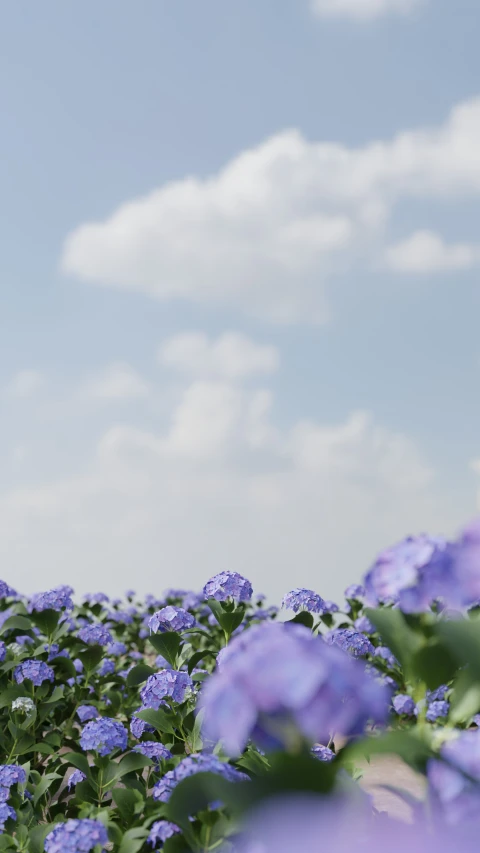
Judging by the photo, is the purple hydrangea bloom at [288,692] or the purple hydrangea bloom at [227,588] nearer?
the purple hydrangea bloom at [288,692]

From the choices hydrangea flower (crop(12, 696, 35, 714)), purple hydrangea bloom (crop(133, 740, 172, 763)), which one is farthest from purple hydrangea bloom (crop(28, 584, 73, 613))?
purple hydrangea bloom (crop(133, 740, 172, 763))

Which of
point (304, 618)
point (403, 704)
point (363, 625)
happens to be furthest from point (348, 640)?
point (363, 625)

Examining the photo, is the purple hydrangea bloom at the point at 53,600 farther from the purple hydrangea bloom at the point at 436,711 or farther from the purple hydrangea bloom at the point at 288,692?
the purple hydrangea bloom at the point at 288,692

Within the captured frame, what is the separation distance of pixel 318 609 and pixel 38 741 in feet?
7.47

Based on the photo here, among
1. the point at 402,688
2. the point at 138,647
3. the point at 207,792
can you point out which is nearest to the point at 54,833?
the point at 207,792

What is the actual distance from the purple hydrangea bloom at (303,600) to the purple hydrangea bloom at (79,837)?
163 centimetres

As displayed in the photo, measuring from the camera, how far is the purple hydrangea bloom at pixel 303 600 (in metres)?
4.10

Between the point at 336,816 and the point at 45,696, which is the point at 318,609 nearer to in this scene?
the point at 45,696

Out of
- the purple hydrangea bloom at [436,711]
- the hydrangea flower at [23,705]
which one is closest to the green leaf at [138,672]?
the hydrangea flower at [23,705]

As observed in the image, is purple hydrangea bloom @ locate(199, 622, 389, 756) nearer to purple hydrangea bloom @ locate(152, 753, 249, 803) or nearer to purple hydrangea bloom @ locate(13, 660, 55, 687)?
purple hydrangea bloom @ locate(152, 753, 249, 803)

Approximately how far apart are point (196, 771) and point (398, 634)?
73 centimetres

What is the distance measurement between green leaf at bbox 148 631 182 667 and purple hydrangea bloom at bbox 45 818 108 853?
1.46 meters

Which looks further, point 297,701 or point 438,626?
point 438,626

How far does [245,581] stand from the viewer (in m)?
4.16
